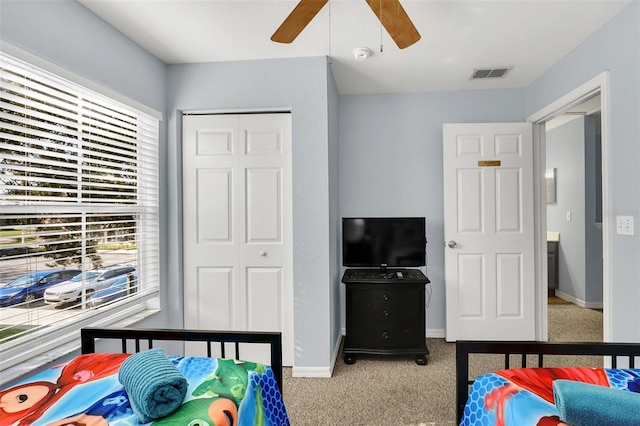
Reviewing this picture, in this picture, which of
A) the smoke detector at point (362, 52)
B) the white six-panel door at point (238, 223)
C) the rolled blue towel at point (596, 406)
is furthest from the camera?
the white six-panel door at point (238, 223)

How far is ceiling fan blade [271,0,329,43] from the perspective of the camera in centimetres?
158

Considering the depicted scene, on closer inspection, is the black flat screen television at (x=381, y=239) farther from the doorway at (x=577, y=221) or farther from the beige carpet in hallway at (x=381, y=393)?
the doorway at (x=577, y=221)

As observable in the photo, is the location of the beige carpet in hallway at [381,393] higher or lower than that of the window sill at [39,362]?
lower

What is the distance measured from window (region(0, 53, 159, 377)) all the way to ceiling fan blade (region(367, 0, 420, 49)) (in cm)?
173

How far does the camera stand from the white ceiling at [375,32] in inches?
81.0

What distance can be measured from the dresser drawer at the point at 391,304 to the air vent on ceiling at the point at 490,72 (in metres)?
2.00

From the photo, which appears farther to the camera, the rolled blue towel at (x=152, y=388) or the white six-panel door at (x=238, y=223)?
the white six-panel door at (x=238, y=223)

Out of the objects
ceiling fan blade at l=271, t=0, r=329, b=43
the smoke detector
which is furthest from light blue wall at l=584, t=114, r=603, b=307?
ceiling fan blade at l=271, t=0, r=329, b=43

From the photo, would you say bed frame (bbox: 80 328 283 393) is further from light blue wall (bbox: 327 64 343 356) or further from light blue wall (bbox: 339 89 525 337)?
light blue wall (bbox: 339 89 525 337)

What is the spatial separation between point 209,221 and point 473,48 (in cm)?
247

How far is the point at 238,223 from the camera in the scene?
2869 millimetres

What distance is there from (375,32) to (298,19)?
86 centimetres

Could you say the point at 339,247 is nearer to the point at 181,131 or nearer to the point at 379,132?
the point at 379,132

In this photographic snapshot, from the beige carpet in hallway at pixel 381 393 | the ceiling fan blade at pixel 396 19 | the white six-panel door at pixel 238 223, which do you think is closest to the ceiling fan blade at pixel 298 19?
the ceiling fan blade at pixel 396 19
